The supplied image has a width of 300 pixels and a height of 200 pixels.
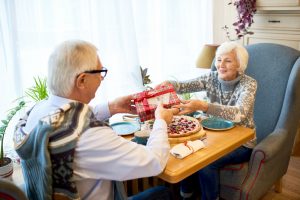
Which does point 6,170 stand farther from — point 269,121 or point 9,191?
point 269,121

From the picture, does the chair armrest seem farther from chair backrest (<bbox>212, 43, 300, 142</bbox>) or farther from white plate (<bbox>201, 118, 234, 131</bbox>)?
white plate (<bbox>201, 118, 234, 131</bbox>)

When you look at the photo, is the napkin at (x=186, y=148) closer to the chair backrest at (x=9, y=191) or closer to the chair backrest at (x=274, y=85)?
the chair backrest at (x=9, y=191)

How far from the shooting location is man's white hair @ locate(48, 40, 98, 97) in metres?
1.08

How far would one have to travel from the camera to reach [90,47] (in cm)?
113

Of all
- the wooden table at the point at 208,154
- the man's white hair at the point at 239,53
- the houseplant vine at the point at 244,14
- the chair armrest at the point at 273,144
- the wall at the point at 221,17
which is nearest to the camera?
the wooden table at the point at 208,154

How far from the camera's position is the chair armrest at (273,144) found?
1731mm

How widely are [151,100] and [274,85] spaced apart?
1026mm

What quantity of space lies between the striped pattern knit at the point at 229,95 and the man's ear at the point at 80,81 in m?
0.82

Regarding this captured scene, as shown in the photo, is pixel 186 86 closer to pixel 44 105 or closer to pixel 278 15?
pixel 44 105

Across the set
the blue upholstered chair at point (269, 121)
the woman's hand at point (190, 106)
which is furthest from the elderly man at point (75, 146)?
the blue upholstered chair at point (269, 121)

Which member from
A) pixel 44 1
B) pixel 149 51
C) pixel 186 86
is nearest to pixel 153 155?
pixel 186 86

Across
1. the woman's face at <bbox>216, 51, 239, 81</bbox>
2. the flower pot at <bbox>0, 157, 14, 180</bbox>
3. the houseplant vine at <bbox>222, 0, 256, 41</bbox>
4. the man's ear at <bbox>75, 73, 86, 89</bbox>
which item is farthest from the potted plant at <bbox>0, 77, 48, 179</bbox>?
the houseplant vine at <bbox>222, 0, 256, 41</bbox>

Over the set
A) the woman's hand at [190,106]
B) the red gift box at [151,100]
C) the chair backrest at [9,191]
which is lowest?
the chair backrest at [9,191]

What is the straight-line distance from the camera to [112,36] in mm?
2252
